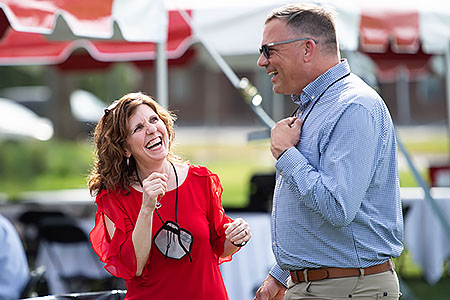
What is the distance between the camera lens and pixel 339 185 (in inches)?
86.8

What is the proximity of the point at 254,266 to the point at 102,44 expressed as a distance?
378cm

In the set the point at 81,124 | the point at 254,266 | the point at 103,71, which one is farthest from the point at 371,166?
the point at 81,124

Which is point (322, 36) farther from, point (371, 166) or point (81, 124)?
point (81, 124)

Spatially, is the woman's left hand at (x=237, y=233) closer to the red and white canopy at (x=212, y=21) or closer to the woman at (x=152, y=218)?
the woman at (x=152, y=218)

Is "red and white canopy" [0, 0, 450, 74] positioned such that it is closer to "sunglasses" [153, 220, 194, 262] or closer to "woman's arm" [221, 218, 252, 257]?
"sunglasses" [153, 220, 194, 262]

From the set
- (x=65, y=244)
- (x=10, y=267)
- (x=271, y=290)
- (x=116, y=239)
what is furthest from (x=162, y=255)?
(x=65, y=244)

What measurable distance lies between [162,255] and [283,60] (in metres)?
0.93

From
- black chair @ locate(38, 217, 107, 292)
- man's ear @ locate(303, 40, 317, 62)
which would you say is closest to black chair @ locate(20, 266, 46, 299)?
black chair @ locate(38, 217, 107, 292)


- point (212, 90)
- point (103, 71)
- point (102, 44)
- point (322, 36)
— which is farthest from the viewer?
point (212, 90)

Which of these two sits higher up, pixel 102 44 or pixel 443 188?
pixel 102 44

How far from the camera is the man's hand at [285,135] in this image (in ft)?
7.78

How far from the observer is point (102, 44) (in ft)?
25.4

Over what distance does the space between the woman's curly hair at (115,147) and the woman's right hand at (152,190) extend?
0.86 feet

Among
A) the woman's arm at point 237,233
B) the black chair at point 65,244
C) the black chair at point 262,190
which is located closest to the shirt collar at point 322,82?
the woman's arm at point 237,233
